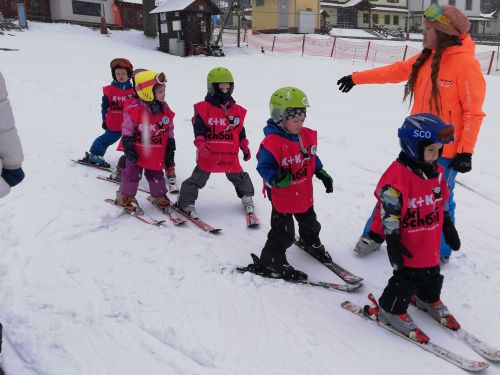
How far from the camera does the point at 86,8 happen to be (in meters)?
34.0

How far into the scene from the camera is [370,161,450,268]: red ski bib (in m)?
3.11

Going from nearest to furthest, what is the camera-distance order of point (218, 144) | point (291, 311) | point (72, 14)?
point (291, 311) < point (218, 144) < point (72, 14)

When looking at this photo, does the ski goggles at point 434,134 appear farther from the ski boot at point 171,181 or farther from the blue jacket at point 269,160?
the ski boot at point 171,181

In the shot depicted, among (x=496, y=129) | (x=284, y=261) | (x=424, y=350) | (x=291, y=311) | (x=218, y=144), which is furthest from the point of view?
(x=496, y=129)

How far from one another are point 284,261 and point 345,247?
0.99 meters

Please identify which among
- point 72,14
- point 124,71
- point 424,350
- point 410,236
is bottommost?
point 424,350

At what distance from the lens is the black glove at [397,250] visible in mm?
3070

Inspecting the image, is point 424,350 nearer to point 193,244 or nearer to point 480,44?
point 193,244

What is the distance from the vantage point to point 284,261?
411 centimetres

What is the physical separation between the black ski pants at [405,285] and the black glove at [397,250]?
0.19 meters

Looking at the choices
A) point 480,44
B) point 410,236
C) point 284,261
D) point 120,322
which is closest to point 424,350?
point 410,236

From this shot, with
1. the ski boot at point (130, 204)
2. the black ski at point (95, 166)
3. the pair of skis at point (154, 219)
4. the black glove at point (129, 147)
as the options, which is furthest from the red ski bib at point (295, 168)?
the black ski at point (95, 166)

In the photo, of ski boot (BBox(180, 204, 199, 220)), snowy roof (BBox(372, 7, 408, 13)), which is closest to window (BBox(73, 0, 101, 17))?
ski boot (BBox(180, 204, 199, 220))

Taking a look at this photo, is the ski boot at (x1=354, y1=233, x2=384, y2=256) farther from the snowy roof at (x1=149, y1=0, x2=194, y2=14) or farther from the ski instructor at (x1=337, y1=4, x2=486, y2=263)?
the snowy roof at (x1=149, y1=0, x2=194, y2=14)
